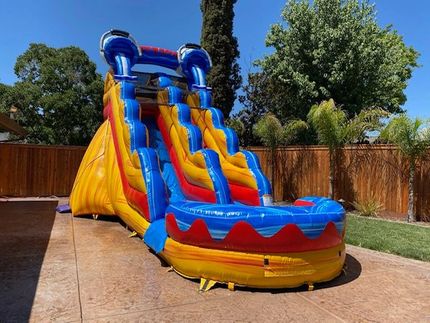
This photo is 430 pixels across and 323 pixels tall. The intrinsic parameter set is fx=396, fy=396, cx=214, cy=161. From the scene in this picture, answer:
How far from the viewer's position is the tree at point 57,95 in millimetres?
23594

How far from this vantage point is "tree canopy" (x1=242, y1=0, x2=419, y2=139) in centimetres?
1683

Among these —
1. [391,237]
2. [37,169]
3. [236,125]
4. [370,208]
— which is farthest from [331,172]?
[37,169]

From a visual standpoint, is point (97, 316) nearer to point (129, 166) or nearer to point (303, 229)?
point (303, 229)

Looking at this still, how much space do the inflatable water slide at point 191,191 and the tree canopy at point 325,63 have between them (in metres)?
8.18

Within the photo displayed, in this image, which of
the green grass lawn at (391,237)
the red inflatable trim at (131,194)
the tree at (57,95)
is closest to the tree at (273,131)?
the green grass lawn at (391,237)

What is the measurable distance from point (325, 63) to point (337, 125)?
6731 mm

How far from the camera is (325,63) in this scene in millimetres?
17203

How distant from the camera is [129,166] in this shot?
727 cm

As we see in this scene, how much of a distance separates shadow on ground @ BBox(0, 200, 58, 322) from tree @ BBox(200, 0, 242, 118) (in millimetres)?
9545

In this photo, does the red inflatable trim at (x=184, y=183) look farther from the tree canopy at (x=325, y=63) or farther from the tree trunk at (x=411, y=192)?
the tree canopy at (x=325, y=63)

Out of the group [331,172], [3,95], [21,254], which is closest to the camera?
[21,254]

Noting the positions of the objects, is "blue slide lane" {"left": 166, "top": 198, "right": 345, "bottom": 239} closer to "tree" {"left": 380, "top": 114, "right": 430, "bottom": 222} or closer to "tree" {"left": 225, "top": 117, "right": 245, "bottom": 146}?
"tree" {"left": 380, "top": 114, "right": 430, "bottom": 222}

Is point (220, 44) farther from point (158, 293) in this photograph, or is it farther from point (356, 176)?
point (158, 293)

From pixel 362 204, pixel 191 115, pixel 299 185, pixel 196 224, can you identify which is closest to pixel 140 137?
pixel 191 115
